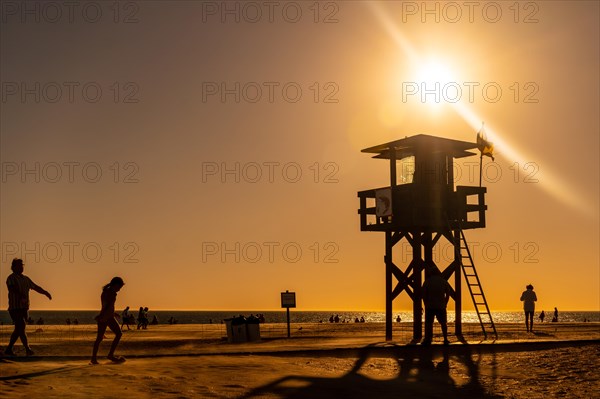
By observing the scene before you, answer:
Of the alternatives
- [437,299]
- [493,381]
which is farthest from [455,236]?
[493,381]

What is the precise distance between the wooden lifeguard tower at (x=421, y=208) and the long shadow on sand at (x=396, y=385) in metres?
8.20

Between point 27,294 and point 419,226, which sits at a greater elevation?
A: point 419,226

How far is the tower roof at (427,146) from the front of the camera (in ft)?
87.7

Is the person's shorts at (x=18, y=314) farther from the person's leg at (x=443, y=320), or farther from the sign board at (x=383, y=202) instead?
the sign board at (x=383, y=202)

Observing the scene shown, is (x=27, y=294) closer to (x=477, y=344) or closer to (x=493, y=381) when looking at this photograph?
(x=493, y=381)

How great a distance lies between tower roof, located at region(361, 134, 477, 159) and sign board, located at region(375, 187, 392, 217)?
146cm

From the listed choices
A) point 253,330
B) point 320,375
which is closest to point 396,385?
point 320,375

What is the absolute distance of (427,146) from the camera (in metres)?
26.7

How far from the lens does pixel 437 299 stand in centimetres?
2203

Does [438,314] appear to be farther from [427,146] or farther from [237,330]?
[237,330]

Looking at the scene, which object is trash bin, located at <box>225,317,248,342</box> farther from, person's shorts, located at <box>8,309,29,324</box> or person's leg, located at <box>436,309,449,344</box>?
person's shorts, located at <box>8,309,29,324</box>

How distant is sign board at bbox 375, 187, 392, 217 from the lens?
26.7m

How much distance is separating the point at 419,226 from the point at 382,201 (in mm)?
1659

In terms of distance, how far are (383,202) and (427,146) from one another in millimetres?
2321
